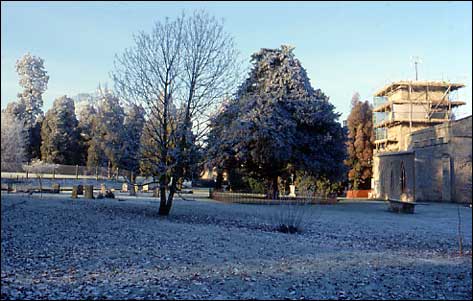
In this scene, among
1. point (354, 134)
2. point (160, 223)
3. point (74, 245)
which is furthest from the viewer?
point (354, 134)

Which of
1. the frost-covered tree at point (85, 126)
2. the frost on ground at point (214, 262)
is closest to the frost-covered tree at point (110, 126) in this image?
the frost-covered tree at point (85, 126)

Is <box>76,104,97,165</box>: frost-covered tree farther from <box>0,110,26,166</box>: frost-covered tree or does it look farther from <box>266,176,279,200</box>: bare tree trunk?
<box>266,176,279,200</box>: bare tree trunk

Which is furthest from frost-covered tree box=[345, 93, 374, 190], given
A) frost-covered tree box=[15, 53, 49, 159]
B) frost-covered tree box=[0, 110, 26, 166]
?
frost-covered tree box=[0, 110, 26, 166]

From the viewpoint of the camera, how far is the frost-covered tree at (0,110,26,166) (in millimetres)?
2064

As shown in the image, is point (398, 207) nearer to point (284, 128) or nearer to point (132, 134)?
point (284, 128)

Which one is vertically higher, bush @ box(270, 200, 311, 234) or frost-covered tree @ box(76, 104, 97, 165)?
frost-covered tree @ box(76, 104, 97, 165)

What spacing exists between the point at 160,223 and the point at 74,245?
4489 mm

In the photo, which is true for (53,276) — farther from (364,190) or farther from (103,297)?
(364,190)

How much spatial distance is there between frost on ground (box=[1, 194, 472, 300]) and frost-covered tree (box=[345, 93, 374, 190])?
24.8 meters

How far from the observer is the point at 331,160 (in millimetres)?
24188

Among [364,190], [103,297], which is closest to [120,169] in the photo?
[103,297]

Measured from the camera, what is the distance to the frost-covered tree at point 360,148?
35594 millimetres

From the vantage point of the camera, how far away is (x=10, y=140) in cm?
211

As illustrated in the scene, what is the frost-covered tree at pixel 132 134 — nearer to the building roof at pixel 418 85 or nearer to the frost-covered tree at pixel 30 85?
the building roof at pixel 418 85
